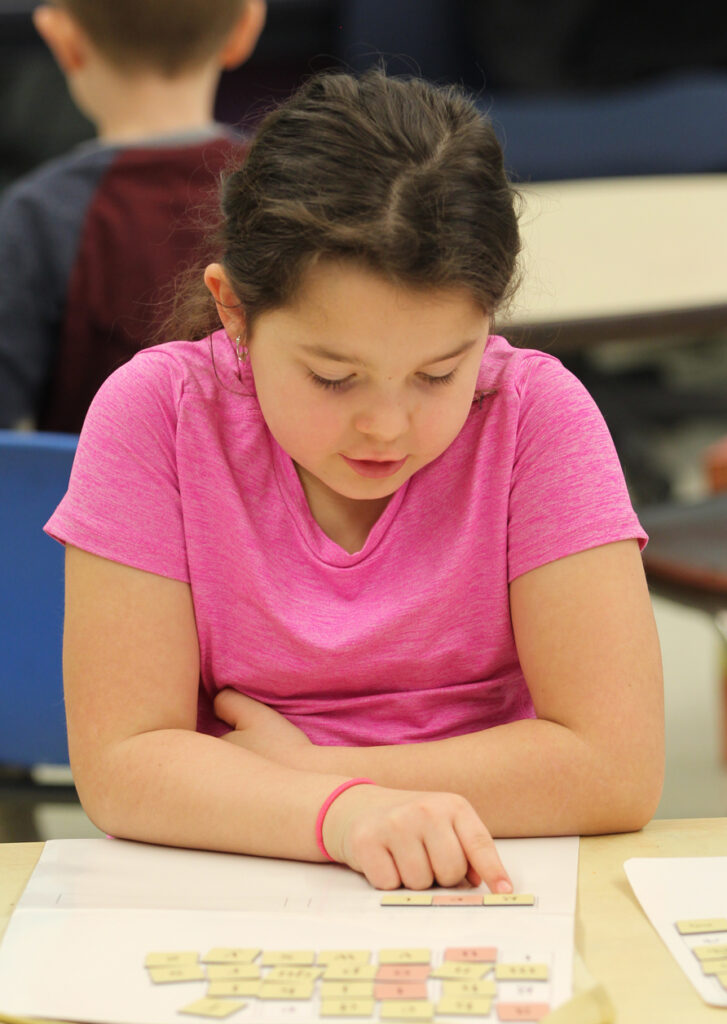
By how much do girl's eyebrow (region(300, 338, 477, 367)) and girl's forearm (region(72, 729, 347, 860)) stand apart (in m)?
0.30

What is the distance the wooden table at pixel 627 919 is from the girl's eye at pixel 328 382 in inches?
14.7

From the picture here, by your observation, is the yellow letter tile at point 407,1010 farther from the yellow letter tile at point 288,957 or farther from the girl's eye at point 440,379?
the girl's eye at point 440,379

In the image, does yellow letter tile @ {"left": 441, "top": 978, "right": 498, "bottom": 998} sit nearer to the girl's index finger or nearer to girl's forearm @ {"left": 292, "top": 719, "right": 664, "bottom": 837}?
the girl's index finger

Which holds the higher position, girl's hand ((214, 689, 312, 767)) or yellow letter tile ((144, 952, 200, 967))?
yellow letter tile ((144, 952, 200, 967))

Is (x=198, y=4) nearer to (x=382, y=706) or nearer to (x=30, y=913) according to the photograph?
(x=382, y=706)

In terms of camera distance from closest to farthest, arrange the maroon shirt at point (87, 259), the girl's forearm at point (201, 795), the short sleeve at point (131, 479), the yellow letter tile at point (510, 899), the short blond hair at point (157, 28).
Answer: the yellow letter tile at point (510, 899) → the girl's forearm at point (201, 795) → the short sleeve at point (131, 479) → the maroon shirt at point (87, 259) → the short blond hair at point (157, 28)

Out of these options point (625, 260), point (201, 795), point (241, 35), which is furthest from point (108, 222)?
point (201, 795)

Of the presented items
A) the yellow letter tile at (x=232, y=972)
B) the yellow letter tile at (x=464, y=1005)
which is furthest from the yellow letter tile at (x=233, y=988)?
the yellow letter tile at (x=464, y=1005)

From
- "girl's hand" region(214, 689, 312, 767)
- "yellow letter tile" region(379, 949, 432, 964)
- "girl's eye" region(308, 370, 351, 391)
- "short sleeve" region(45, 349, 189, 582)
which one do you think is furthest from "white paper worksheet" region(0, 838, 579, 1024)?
"girl's eye" region(308, 370, 351, 391)

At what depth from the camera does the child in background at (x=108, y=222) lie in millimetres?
1844

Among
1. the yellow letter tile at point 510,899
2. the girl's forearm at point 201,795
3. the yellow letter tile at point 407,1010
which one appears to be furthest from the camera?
the girl's forearm at point 201,795

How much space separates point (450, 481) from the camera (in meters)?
1.11

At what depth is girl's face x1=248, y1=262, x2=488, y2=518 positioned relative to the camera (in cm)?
92

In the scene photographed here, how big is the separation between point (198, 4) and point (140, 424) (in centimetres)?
109
